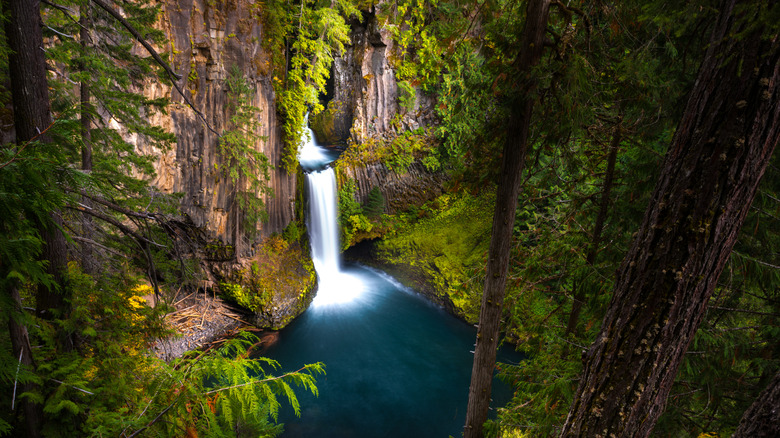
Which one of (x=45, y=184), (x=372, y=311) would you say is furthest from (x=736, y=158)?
(x=372, y=311)

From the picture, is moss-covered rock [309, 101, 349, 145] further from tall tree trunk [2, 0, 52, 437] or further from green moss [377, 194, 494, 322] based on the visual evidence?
tall tree trunk [2, 0, 52, 437]

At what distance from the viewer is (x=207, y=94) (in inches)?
327

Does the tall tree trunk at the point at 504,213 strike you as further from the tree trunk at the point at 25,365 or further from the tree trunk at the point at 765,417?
the tree trunk at the point at 25,365

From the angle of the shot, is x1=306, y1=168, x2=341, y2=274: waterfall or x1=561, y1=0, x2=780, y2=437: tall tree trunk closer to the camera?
x1=561, y1=0, x2=780, y2=437: tall tree trunk

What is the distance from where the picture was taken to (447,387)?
8.82m

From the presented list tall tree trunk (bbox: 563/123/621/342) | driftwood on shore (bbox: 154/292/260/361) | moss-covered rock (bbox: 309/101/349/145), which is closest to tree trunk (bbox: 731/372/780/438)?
tall tree trunk (bbox: 563/123/621/342)

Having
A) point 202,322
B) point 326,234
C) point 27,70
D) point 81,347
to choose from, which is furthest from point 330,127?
point 81,347

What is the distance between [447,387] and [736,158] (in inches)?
341

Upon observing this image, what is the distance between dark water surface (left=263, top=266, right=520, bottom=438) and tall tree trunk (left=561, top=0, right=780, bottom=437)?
518 centimetres

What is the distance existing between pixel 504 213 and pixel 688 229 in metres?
2.13

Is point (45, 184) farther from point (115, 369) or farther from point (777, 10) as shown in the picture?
point (777, 10)

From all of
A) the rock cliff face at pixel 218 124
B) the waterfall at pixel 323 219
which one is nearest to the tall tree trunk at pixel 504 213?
the rock cliff face at pixel 218 124

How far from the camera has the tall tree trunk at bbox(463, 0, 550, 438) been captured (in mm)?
3422

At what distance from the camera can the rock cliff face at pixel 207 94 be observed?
299 inches
